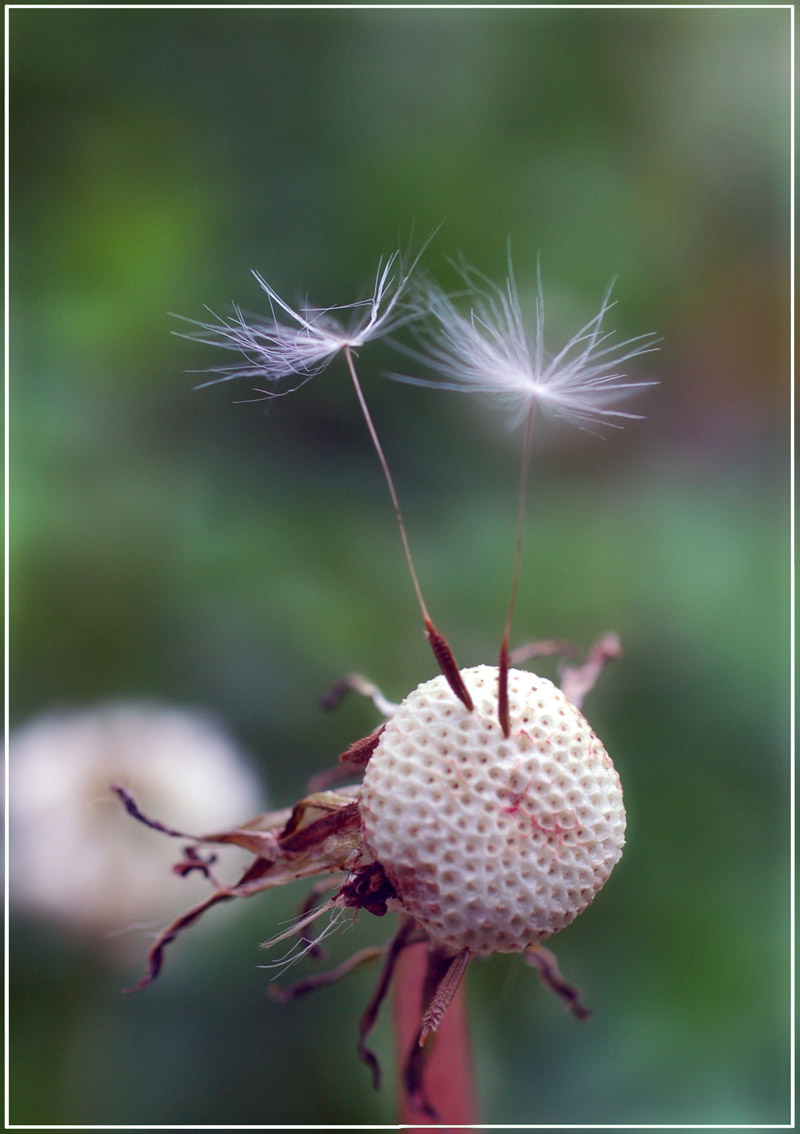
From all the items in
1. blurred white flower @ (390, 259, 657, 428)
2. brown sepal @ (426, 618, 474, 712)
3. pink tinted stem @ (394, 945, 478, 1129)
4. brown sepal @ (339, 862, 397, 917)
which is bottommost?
pink tinted stem @ (394, 945, 478, 1129)

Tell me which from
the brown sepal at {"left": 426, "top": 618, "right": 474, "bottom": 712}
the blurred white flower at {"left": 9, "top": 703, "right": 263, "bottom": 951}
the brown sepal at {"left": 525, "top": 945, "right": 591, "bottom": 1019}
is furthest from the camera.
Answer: the blurred white flower at {"left": 9, "top": 703, "right": 263, "bottom": 951}

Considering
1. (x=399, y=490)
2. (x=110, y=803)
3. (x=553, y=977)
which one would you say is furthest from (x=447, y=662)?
(x=399, y=490)

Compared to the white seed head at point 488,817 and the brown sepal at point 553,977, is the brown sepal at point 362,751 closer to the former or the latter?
the white seed head at point 488,817

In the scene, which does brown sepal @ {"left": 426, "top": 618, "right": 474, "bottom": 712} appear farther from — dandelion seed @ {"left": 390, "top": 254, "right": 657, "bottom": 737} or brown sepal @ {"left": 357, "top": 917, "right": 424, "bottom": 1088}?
brown sepal @ {"left": 357, "top": 917, "right": 424, "bottom": 1088}

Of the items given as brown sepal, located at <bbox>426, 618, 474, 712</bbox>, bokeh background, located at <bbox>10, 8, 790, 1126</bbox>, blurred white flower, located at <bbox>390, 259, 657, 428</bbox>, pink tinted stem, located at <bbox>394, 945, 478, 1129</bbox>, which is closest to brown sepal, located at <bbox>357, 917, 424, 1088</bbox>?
pink tinted stem, located at <bbox>394, 945, 478, 1129</bbox>

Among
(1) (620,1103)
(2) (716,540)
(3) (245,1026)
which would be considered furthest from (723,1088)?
(2) (716,540)

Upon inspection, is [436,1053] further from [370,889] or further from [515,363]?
[515,363]

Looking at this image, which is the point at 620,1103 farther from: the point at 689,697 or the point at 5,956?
the point at 5,956

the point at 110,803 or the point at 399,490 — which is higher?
the point at 399,490
